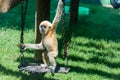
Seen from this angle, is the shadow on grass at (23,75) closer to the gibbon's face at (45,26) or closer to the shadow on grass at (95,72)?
the shadow on grass at (95,72)

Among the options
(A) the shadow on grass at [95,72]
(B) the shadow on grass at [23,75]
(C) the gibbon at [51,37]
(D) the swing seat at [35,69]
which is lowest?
(A) the shadow on grass at [95,72]

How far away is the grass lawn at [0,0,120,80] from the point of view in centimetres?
659

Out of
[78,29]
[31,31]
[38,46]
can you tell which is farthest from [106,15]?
[38,46]

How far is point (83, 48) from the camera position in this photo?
27.1 ft

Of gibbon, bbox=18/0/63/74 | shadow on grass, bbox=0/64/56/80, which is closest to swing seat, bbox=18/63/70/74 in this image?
gibbon, bbox=18/0/63/74

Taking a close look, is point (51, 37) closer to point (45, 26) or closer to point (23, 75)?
point (45, 26)

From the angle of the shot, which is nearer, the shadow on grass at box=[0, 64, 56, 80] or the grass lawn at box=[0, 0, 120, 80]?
the shadow on grass at box=[0, 64, 56, 80]

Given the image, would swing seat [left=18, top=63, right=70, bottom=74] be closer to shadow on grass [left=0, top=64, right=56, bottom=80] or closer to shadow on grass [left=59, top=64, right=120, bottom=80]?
shadow on grass [left=0, top=64, right=56, bottom=80]

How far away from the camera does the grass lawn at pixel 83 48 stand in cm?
659

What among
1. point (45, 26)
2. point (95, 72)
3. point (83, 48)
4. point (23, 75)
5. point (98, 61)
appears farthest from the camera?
point (83, 48)

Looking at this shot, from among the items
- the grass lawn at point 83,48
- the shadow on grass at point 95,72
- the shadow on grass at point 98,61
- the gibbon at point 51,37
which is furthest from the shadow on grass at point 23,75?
the shadow on grass at point 98,61

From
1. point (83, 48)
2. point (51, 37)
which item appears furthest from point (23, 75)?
point (83, 48)

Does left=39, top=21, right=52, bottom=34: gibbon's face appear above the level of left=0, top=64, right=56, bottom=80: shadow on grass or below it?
above

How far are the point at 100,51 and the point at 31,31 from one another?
6.57 ft
